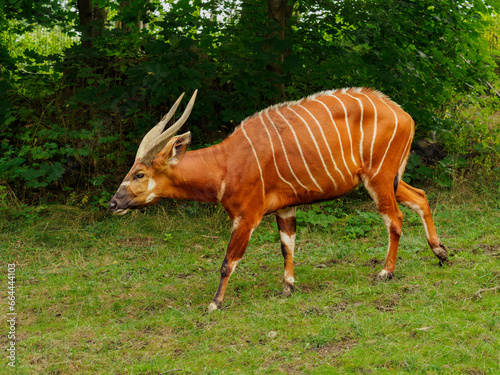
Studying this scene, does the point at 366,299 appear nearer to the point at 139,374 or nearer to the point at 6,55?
the point at 139,374

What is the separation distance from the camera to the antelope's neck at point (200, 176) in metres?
5.18

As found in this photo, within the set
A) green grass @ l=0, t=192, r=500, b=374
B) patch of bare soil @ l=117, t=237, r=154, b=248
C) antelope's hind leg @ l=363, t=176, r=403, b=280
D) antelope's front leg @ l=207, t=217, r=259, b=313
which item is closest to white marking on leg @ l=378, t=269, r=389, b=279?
antelope's hind leg @ l=363, t=176, r=403, b=280

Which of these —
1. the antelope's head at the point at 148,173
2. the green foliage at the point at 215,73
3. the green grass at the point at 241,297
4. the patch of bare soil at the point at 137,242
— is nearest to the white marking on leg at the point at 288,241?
the green grass at the point at 241,297

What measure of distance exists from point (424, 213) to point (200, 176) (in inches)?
86.7

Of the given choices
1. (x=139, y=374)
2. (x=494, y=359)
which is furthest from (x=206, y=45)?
(x=494, y=359)

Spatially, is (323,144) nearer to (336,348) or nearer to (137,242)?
(336,348)

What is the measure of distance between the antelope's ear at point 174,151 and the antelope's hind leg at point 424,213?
2.14 meters

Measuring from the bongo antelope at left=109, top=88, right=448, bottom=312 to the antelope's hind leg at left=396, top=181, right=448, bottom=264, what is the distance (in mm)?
13

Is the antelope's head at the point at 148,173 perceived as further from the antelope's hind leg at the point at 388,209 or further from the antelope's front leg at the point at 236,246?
the antelope's hind leg at the point at 388,209

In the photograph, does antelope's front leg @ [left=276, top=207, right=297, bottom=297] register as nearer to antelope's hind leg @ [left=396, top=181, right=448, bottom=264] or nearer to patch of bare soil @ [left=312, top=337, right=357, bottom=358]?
antelope's hind leg @ [left=396, top=181, right=448, bottom=264]

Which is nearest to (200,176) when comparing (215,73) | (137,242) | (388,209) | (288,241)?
(288,241)

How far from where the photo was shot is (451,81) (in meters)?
8.55

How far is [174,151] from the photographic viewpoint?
5.18 meters

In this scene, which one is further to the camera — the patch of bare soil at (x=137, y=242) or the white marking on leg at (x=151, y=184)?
the patch of bare soil at (x=137, y=242)
